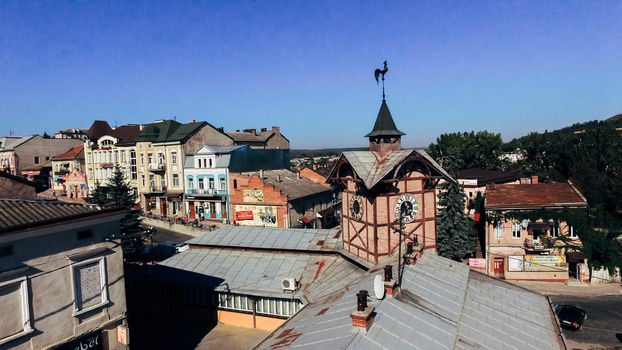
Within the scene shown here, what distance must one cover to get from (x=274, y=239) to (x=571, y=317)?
17.4 m

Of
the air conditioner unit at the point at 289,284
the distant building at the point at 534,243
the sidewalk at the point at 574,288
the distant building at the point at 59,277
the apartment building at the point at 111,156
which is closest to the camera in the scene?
the distant building at the point at 59,277

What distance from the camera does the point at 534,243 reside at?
32.8 metres

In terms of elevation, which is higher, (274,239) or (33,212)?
(33,212)

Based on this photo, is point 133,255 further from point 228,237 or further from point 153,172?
point 153,172

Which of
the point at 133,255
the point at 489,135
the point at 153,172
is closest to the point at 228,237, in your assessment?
the point at 133,255

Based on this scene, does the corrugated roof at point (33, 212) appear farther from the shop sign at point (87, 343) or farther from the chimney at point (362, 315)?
the chimney at point (362, 315)

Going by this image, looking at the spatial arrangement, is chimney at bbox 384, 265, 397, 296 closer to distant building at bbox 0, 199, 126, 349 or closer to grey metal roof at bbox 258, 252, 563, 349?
grey metal roof at bbox 258, 252, 563, 349

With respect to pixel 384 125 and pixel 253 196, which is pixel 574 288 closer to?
pixel 384 125

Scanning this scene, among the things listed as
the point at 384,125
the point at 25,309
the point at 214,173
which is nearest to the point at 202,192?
the point at 214,173

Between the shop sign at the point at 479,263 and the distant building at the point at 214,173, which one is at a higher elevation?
the distant building at the point at 214,173

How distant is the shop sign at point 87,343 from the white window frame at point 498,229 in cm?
2856

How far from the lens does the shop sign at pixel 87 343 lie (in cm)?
1441

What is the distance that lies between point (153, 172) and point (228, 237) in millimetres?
33112

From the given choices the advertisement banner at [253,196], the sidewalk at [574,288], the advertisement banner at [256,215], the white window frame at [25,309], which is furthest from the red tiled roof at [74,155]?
the sidewalk at [574,288]
